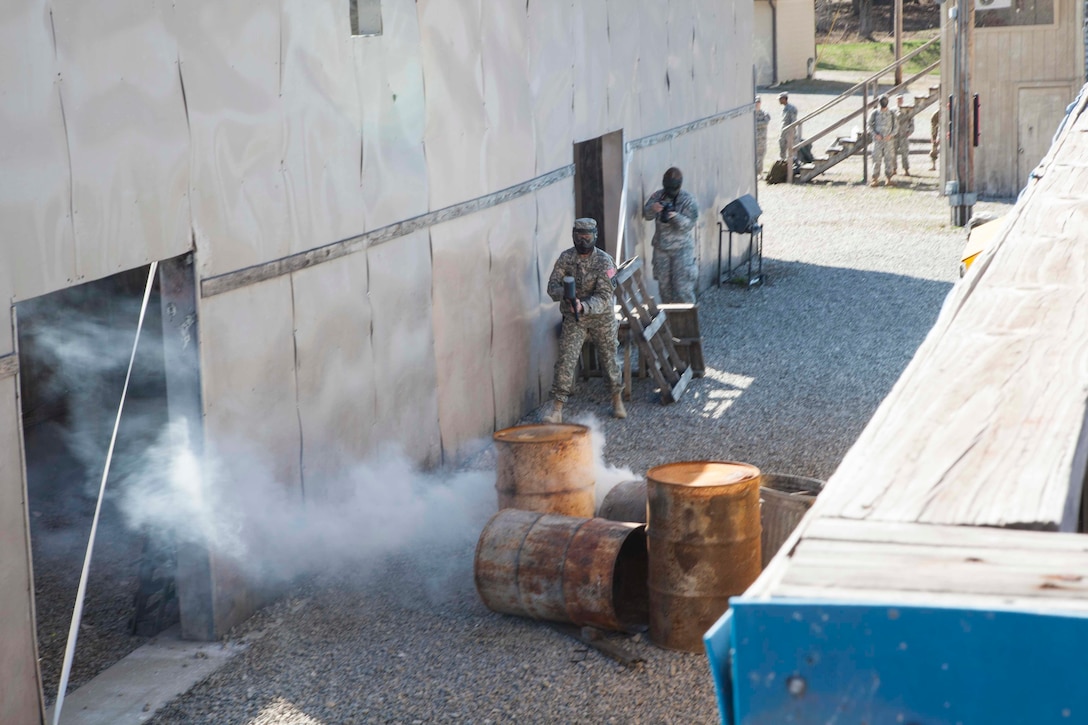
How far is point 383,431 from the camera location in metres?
8.91

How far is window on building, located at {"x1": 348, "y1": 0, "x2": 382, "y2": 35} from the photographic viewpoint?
8.52 m

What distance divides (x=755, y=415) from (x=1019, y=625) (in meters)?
10.1

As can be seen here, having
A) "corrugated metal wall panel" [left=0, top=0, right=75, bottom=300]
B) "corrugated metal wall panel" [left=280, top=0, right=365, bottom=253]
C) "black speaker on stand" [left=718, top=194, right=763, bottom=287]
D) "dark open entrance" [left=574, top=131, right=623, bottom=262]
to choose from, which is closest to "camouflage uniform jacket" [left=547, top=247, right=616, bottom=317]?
"dark open entrance" [left=574, top=131, right=623, bottom=262]

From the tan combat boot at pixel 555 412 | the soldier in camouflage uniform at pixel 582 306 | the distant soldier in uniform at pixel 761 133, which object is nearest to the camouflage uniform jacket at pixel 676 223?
the soldier in camouflage uniform at pixel 582 306

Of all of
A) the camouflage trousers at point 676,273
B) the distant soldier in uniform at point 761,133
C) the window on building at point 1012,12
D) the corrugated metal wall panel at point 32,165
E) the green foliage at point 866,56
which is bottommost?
the camouflage trousers at point 676,273

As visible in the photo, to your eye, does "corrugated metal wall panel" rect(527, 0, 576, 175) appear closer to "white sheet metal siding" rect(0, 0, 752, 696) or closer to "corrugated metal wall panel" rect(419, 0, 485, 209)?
"white sheet metal siding" rect(0, 0, 752, 696)

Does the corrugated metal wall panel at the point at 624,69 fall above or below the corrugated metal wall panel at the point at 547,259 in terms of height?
above

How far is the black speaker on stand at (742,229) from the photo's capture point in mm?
17000

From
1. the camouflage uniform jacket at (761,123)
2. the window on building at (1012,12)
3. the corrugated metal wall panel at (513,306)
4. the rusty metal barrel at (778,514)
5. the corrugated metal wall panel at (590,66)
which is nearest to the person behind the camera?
the rusty metal barrel at (778,514)

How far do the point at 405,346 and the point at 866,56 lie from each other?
133ft

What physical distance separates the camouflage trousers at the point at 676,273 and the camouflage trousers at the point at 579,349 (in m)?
3.07

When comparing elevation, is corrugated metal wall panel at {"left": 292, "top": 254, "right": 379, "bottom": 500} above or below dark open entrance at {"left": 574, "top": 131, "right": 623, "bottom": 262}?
below

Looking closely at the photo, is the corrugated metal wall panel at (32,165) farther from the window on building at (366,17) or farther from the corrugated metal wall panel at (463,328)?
the corrugated metal wall panel at (463,328)

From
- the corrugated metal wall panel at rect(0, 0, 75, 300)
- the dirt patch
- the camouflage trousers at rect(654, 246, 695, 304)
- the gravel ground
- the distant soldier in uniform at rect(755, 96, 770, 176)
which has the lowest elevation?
the gravel ground
